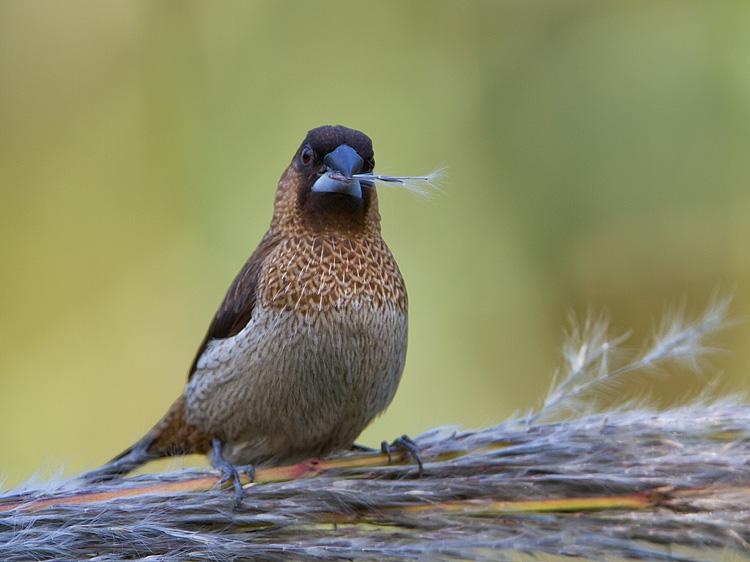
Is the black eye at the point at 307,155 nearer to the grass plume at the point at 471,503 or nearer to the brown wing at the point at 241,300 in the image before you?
the brown wing at the point at 241,300

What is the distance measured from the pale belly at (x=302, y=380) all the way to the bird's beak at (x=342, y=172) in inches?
12.6

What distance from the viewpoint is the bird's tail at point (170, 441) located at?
3529mm

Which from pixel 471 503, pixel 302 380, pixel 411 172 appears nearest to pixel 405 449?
pixel 471 503

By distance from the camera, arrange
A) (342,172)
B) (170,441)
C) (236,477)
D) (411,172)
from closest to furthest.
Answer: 1. (236,477)
2. (342,172)
3. (170,441)
4. (411,172)

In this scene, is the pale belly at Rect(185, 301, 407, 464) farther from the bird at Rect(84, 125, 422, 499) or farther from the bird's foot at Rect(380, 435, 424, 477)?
the bird's foot at Rect(380, 435, 424, 477)

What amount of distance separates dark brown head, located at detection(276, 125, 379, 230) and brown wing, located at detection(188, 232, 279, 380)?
124 millimetres

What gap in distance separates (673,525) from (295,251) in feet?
4.77

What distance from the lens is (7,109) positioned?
488 centimetres

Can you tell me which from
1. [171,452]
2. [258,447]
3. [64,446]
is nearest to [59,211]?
[64,446]

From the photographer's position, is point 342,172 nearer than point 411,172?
Yes

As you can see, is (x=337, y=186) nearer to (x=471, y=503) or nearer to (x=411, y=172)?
(x=471, y=503)

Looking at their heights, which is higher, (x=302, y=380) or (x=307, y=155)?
(x=307, y=155)

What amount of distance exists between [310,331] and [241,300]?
1.11 feet

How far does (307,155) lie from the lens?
11.0ft
